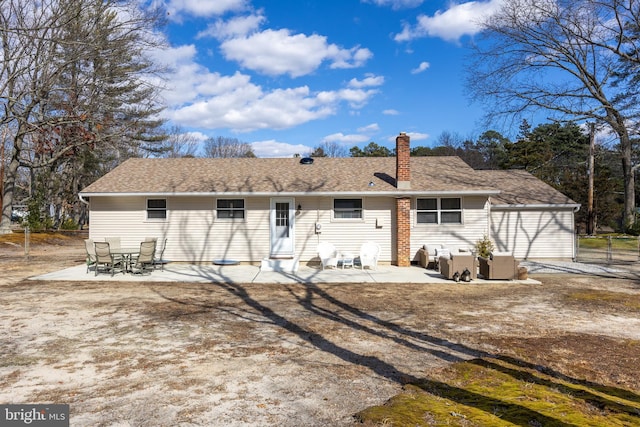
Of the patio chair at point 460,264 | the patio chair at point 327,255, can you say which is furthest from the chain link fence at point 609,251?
the patio chair at point 327,255

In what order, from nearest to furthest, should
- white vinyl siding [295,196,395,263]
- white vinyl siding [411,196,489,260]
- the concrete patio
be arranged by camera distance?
the concrete patio, white vinyl siding [295,196,395,263], white vinyl siding [411,196,489,260]

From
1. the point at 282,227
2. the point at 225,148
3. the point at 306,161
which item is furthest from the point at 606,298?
the point at 225,148

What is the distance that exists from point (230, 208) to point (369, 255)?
5.26 meters

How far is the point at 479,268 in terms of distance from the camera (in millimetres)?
12883

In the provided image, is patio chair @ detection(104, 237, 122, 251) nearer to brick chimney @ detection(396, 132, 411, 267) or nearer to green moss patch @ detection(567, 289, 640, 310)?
brick chimney @ detection(396, 132, 411, 267)

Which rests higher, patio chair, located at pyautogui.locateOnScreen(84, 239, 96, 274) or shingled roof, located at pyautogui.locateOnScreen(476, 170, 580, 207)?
shingled roof, located at pyautogui.locateOnScreen(476, 170, 580, 207)

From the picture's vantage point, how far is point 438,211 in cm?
1484

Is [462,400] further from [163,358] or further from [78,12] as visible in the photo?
[78,12]

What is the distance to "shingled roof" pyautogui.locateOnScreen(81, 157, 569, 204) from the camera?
1452 cm

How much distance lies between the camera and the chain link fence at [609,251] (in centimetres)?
1633

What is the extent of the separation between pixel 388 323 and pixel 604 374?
3.20 metres

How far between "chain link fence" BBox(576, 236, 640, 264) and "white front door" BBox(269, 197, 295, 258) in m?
11.3

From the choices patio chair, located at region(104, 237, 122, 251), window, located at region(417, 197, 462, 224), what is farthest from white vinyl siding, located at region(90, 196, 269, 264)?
window, located at region(417, 197, 462, 224)

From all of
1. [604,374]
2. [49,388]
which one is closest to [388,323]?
[604,374]
